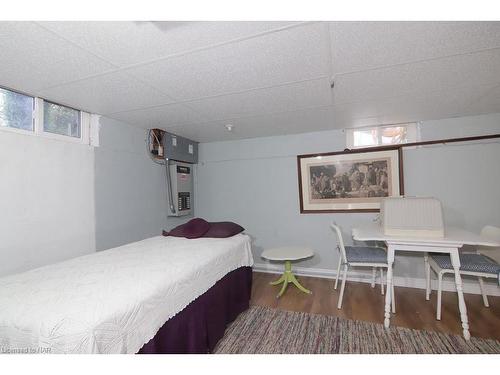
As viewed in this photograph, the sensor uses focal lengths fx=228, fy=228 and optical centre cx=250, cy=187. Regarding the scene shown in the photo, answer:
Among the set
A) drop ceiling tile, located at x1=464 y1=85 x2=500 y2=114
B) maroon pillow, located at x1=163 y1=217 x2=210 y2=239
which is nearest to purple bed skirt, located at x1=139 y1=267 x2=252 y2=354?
maroon pillow, located at x1=163 y1=217 x2=210 y2=239

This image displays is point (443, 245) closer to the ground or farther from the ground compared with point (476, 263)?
farther from the ground

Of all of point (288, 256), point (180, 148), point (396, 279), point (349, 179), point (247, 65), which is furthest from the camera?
point (180, 148)

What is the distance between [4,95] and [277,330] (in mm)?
3096

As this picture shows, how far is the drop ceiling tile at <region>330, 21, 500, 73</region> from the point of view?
1224 millimetres

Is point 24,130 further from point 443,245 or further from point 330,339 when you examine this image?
point 443,245

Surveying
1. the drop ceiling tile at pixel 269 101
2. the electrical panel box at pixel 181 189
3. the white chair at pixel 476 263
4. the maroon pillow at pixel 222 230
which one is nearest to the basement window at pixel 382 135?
the drop ceiling tile at pixel 269 101

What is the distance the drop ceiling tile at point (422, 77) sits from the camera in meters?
1.59

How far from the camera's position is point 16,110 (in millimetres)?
1933

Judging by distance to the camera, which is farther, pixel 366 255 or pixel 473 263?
pixel 366 255

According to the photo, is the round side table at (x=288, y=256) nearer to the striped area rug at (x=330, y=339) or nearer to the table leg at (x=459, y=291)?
the striped area rug at (x=330, y=339)

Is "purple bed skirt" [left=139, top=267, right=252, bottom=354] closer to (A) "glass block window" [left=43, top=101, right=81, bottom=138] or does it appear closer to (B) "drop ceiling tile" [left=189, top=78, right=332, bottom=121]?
(B) "drop ceiling tile" [left=189, top=78, right=332, bottom=121]

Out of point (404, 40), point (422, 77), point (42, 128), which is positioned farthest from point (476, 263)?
point (42, 128)

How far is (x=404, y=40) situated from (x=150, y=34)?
57.0 inches
